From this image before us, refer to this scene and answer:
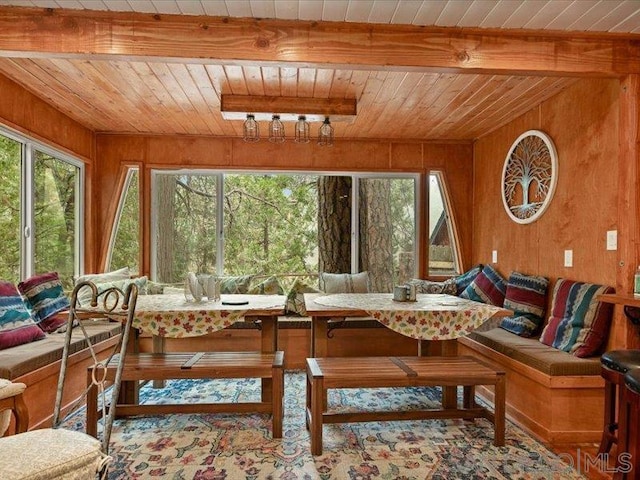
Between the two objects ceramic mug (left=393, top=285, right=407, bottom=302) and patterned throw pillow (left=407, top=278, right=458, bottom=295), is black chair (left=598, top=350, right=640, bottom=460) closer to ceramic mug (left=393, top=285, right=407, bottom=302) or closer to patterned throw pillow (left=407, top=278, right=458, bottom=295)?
ceramic mug (left=393, top=285, right=407, bottom=302)

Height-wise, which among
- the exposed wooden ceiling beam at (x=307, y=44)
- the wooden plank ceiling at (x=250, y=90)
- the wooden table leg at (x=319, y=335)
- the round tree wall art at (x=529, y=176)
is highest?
the wooden plank ceiling at (x=250, y=90)

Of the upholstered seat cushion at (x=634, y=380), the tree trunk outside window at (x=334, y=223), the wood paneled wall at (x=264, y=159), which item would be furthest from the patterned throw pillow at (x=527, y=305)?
the tree trunk outside window at (x=334, y=223)

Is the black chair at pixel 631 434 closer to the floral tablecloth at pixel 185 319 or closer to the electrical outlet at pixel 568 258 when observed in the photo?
the electrical outlet at pixel 568 258

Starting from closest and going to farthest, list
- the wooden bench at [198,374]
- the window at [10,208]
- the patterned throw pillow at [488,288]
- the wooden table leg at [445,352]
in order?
1. the wooden bench at [198,374]
2. the wooden table leg at [445,352]
3. the window at [10,208]
4. the patterned throw pillow at [488,288]

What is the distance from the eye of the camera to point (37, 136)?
11.3 feet

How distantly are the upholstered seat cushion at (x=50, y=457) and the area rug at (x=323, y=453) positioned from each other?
2.38 ft

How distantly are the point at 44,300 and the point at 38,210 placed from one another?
0.87 meters

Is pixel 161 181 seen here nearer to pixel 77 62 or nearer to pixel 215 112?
pixel 215 112

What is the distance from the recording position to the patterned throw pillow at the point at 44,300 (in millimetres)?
3131

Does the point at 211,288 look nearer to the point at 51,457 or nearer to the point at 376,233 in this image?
the point at 51,457

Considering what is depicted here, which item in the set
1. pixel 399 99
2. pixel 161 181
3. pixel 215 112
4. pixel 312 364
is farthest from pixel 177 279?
pixel 399 99

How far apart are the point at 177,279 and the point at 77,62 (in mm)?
2465

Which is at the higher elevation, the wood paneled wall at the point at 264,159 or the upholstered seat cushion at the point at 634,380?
the wood paneled wall at the point at 264,159

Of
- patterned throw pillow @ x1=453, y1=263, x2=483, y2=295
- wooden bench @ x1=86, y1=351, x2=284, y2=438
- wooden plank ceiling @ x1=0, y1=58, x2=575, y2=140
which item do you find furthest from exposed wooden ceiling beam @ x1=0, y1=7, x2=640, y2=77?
patterned throw pillow @ x1=453, y1=263, x2=483, y2=295
